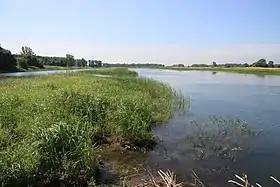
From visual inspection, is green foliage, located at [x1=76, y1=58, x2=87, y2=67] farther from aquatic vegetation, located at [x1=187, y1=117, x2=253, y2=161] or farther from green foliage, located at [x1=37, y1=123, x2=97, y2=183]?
green foliage, located at [x1=37, y1=123, x2=97, y2=183]

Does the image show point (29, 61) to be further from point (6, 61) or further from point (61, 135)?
point (61, 135)

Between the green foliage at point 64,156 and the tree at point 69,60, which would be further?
the tree at point 69,60

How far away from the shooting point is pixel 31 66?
3819 inches

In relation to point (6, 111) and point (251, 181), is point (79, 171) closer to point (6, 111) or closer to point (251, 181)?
point (251, 181)

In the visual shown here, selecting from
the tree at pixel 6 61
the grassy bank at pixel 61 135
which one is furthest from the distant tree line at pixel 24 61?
the grassy bank at pixel 61 135

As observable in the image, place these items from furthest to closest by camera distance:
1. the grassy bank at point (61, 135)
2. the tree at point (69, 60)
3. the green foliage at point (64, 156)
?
1. the tree at point (69, 60)
2. the green foliage at point (64, 156)
3. the grassy bank at point (61, 135)

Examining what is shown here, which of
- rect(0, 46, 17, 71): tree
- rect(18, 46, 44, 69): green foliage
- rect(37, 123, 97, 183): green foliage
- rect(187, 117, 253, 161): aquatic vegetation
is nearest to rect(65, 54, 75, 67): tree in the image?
rect(18, 46, 44, 69): green foliage

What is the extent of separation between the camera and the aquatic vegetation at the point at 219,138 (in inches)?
407

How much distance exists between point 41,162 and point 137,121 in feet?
14.9

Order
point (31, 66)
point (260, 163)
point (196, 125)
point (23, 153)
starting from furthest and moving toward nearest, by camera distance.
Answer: point (31, 66)
point (196, 125)
point (260, 163)
point (23, 153)

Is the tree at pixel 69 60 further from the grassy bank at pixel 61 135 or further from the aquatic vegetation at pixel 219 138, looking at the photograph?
the aquatic vegetation at pixel 219 138

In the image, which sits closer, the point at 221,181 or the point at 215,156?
the point at 221,181

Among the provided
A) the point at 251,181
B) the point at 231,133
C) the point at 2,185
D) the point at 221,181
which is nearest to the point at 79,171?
the point at 2,185

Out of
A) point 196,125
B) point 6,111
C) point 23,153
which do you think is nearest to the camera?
point 23,153
